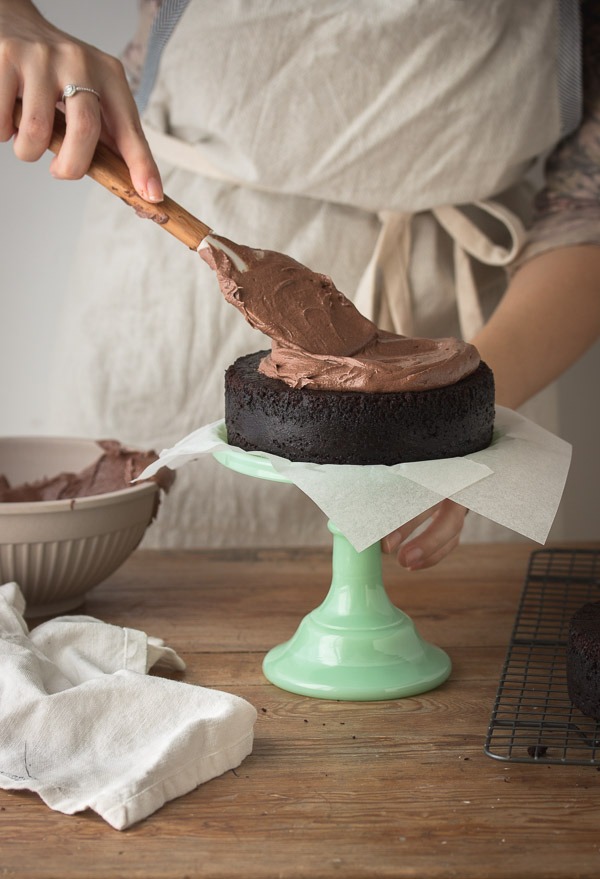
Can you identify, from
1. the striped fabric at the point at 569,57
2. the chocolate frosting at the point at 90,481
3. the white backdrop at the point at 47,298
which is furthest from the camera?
the white backdrop at the point at 47,298

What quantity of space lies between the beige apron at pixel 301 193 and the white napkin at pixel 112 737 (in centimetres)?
68

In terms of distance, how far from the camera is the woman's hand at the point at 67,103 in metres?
0.94

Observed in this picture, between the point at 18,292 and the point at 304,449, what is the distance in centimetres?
134

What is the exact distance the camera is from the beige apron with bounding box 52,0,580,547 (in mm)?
1291

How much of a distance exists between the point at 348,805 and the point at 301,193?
909mm

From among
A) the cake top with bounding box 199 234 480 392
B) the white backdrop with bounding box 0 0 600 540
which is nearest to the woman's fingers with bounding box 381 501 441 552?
the cake top with bounding box 199 234 480 392

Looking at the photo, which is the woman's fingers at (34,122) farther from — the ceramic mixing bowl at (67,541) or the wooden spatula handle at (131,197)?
the ceramic mixing bowl at (67,541)

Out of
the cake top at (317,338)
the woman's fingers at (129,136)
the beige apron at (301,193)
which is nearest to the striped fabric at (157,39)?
the beige apron at (301,193)

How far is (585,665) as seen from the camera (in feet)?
2.67

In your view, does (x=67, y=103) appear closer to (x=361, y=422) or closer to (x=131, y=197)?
(x=131, y=197)

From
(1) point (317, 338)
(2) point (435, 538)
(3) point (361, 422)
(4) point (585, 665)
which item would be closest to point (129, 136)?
(1) point (317, 338)

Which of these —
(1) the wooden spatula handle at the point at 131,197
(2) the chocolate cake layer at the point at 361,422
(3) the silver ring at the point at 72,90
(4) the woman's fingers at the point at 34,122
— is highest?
(3) the silver ring at the point at 72,90

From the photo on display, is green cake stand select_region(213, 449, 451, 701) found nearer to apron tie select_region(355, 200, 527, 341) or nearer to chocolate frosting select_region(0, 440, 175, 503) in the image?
chocolate frosting select_region(0, 440, 175, 503)

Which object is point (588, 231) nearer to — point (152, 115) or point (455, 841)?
point (152, 115)
